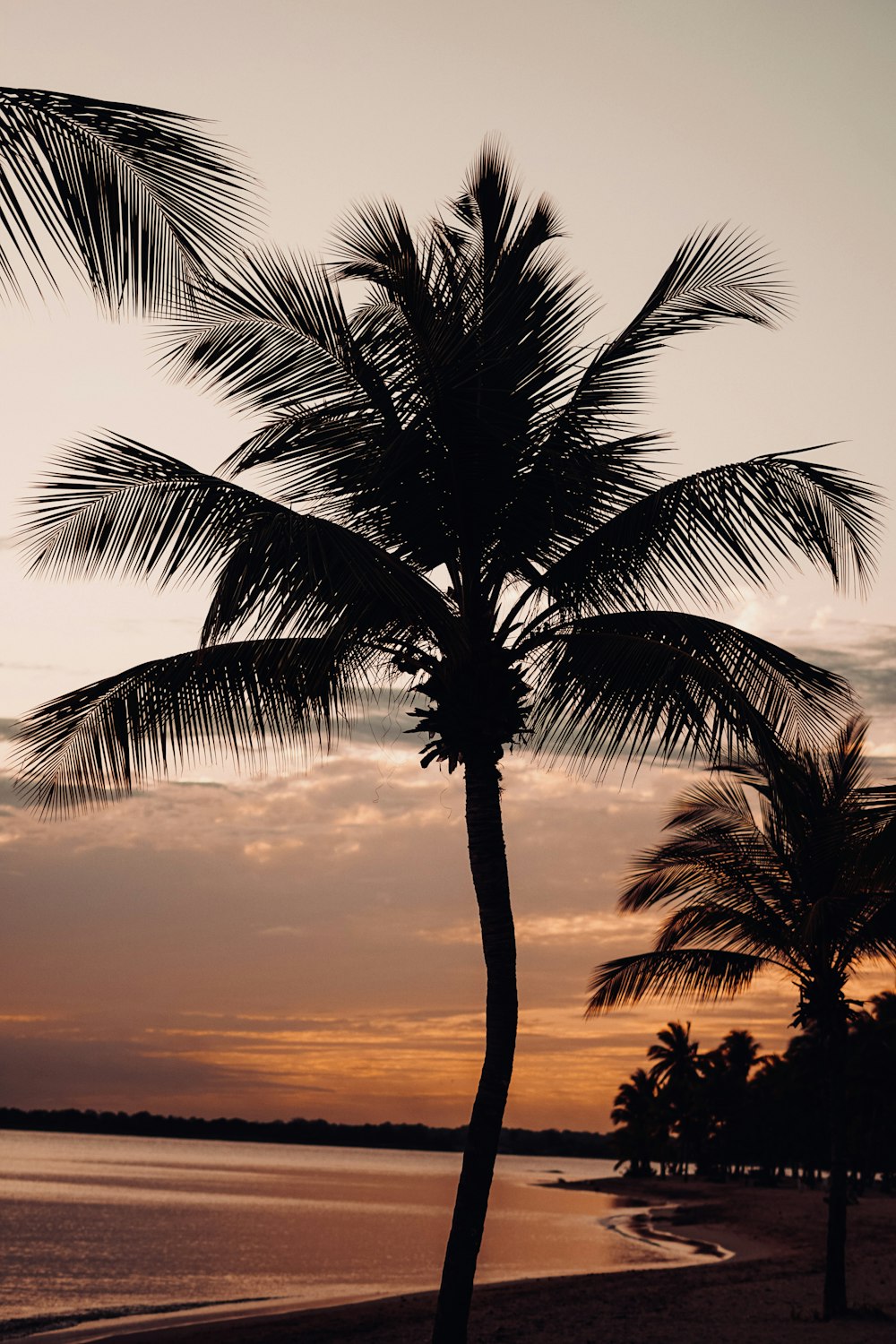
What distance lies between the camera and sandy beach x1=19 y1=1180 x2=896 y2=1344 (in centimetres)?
1461

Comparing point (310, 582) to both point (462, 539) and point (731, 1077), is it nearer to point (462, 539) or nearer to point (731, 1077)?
point (462, 539)

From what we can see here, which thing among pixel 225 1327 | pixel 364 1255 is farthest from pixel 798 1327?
pixel 364 1255

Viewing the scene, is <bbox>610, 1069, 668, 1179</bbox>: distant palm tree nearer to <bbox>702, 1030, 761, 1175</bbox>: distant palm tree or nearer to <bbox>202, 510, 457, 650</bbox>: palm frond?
<bbox>702, 1030, 761, 1175</bbox>: distant palm tree

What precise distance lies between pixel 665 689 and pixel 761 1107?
9209 cm

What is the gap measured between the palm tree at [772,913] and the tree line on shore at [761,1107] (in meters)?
39.6

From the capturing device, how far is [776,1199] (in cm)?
6656

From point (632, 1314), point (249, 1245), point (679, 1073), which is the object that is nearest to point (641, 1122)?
point (679, 1073)

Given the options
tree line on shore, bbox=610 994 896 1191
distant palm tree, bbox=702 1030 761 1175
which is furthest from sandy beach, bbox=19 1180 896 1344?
distant palm tree, bbox=702 1030 761 1175

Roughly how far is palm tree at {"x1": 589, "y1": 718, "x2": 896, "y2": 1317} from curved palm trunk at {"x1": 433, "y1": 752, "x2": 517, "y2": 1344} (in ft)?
21.3

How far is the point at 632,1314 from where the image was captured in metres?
17.9

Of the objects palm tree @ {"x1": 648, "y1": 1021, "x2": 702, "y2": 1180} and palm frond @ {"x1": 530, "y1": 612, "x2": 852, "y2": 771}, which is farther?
palm tree @ {"x1": 648, "y1": 1021, "x2": 702, "y2": 1180}

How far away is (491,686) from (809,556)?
250 centimetres

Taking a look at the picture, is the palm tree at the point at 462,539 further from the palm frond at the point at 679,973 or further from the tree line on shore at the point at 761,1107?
the tree line on shore at the point at 761,1107

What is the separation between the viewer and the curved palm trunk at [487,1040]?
8023mm
